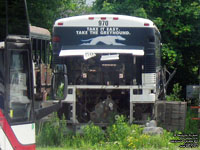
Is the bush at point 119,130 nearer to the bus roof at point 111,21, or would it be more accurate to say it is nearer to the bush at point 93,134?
the bush at point 93,134

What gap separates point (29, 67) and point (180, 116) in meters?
7.72

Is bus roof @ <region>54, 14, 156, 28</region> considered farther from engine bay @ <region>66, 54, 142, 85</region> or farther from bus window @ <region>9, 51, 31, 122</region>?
bus window @ <region>9, 51, 31, 122</region>

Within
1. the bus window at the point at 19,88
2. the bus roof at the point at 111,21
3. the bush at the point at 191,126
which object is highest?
the bus roof at the point at 111,21

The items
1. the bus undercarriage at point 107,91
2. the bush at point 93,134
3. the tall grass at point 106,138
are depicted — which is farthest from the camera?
the bus undercarriage at point 107,91

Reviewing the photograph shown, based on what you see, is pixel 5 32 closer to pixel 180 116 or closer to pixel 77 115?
pixel 77 115

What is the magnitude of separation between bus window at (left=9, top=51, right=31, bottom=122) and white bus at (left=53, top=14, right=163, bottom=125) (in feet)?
19.7

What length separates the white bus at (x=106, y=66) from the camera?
1285cm

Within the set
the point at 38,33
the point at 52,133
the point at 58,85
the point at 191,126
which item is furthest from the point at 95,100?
the point at 38,33

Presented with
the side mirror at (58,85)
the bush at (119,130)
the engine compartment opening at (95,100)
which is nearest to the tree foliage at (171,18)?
the engine compartment opening at (95,100)

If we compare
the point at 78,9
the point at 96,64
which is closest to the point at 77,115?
the point at 96,64

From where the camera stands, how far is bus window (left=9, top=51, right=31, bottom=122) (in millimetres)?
6477

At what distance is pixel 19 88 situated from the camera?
662 centimetres

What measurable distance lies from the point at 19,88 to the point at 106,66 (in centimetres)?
665

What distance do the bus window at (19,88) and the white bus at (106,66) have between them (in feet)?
19.7
